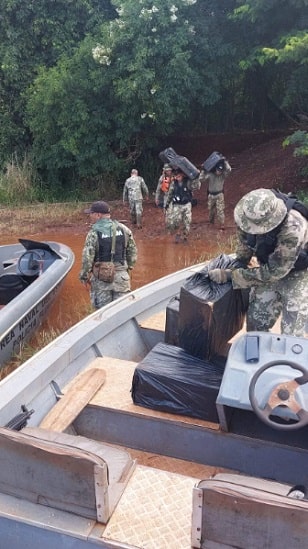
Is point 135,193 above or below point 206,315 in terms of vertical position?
below

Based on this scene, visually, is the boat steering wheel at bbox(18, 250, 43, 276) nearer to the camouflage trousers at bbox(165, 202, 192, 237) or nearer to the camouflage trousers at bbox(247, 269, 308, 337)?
the camouflage trousers at bbox(165, 202, 192, 237)

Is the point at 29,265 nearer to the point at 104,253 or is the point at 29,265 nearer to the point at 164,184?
the point at 104,253

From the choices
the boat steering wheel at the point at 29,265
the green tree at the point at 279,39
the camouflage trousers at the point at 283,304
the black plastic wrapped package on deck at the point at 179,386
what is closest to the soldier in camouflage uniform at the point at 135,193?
the green tree at the point at 279,39

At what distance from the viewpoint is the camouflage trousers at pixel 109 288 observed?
220 inches

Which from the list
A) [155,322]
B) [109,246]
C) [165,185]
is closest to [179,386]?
[155,322]

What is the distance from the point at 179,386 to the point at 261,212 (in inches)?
43.7

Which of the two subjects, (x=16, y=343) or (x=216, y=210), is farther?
(x=216, y=210)

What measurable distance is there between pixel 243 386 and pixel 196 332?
0.75 metres

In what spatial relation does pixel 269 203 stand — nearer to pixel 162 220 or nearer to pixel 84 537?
pixel 84 537

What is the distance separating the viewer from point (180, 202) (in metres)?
9.66

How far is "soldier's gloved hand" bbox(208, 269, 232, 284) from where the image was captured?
353 cm

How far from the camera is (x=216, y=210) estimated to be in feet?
35.9

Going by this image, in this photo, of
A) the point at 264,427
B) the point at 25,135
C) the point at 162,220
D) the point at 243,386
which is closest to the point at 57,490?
the point at 243,386

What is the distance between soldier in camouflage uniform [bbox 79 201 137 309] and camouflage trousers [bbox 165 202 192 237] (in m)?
4.22
